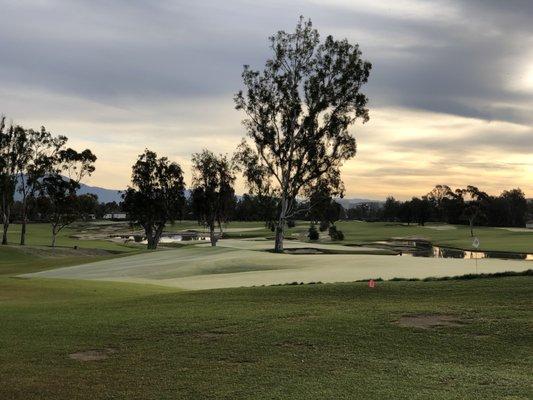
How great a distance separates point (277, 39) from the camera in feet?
166

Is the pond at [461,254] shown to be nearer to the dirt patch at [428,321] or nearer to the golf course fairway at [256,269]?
the golf course fairway at [256,269]

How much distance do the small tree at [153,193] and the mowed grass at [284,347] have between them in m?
60.0

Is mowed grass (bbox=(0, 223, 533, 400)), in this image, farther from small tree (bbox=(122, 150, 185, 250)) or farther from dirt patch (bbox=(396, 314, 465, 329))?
small tree (bbox=(122, 150, 185, 250))

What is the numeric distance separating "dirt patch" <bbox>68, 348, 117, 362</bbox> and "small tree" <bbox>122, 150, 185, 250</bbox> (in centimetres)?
6715

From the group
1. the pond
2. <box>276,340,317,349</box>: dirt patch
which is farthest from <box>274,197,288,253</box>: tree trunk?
<box>276,340,317,349</box>: dirt patch

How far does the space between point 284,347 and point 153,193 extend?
69786mm

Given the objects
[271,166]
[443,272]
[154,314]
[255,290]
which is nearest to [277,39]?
[271,166]

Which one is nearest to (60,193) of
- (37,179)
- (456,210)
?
(37,179)

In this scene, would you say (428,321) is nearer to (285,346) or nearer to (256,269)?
(285,346)

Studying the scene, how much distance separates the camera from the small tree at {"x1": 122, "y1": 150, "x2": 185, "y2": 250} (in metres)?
78.1

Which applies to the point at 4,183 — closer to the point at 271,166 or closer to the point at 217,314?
the point at 271,166

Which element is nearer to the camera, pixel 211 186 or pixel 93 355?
pixel 93 355

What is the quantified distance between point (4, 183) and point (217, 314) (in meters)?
68.0

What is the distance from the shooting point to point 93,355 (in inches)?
466
